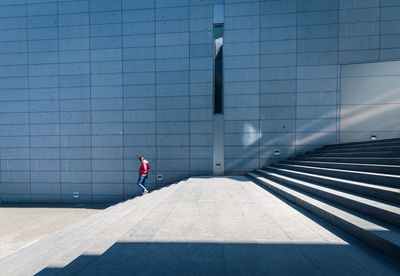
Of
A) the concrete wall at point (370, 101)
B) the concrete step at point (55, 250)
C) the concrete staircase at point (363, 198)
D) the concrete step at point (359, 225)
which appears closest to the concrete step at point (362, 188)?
the concrete staircase at point (363, 198)

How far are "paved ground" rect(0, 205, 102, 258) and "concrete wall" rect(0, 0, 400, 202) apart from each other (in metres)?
1.22

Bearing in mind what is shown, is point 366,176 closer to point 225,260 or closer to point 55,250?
point 225,260

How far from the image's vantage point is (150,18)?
10836 millimetres

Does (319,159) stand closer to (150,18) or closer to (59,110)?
(150,18)

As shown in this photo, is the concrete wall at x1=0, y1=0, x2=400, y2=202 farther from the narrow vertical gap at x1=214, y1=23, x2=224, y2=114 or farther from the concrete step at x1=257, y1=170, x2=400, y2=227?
the concrete step at x1=257, y1=170, x2=400, y2=227

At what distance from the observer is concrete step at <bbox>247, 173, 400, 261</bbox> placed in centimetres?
243

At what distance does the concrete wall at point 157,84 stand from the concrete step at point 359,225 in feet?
21.1

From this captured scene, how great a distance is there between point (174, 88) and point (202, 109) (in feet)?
6.67

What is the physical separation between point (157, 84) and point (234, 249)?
982 cm

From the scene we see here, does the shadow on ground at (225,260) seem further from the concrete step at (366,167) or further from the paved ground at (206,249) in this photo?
the concrete step at (366,167)

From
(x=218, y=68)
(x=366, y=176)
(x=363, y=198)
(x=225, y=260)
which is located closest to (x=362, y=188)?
(x=363, y=198)

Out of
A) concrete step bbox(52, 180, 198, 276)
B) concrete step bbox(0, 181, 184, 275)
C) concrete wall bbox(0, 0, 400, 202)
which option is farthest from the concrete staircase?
concrete wall bbox(0, 0, 400, 202)

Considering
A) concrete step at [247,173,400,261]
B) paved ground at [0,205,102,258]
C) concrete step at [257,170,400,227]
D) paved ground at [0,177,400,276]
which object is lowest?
paved ground at [0,205,102,258]

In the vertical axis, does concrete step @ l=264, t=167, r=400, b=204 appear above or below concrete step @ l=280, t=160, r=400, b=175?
below
